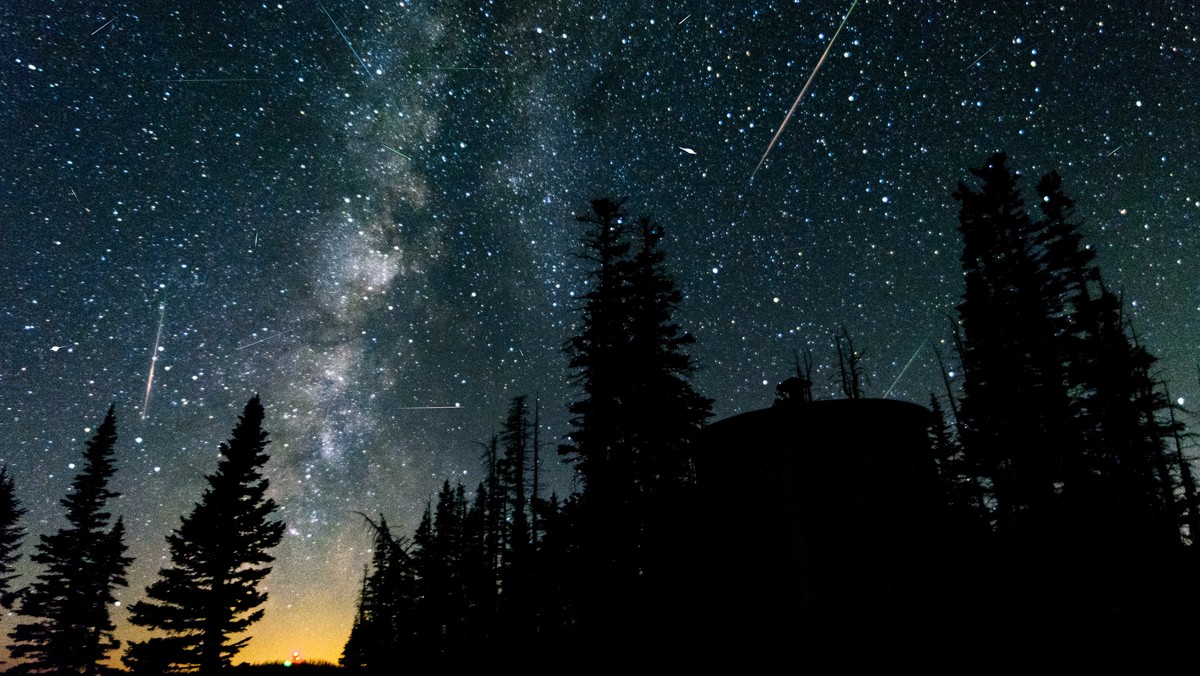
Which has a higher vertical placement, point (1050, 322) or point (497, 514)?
point (1050, 322)

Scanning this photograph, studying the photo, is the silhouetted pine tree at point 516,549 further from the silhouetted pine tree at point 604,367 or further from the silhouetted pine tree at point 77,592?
the silhouetted pine tree at point 77,592

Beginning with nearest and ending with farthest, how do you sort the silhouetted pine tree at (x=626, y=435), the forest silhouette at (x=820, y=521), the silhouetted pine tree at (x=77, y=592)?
the forest silhouette at (x=820, y=521) < the silhouetted pine tree at (x=626, y=435) < the silhouetted pine tree at (x=77, y=592)

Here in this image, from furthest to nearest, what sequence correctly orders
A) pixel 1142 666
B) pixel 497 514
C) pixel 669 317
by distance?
pixel 497 514
pixel 669 317
pixel 1142 666

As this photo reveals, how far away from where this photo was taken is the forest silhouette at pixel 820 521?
13.2m

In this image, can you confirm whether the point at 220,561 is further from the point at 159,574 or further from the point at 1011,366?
the point at 1011,366

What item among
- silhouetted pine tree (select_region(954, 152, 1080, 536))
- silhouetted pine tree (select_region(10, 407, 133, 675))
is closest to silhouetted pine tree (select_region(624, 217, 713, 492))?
silhouetted pine tree (select_region(954, 152, 1080, 536))

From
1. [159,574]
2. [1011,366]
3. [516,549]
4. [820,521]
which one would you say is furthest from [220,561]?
[1011,366]

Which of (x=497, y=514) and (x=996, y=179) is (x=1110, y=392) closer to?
(x=996, y=179)

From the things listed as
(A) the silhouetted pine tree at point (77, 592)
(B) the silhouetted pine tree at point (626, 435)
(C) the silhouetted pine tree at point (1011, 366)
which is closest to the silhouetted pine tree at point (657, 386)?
(B) the silhouetted pine tree at point (626, 435)

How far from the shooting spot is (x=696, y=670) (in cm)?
1316

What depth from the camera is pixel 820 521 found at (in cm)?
1788

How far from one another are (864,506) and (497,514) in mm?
27653

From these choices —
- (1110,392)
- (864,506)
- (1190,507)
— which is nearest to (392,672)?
(864,506)

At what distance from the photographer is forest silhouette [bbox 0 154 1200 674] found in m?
13.2
